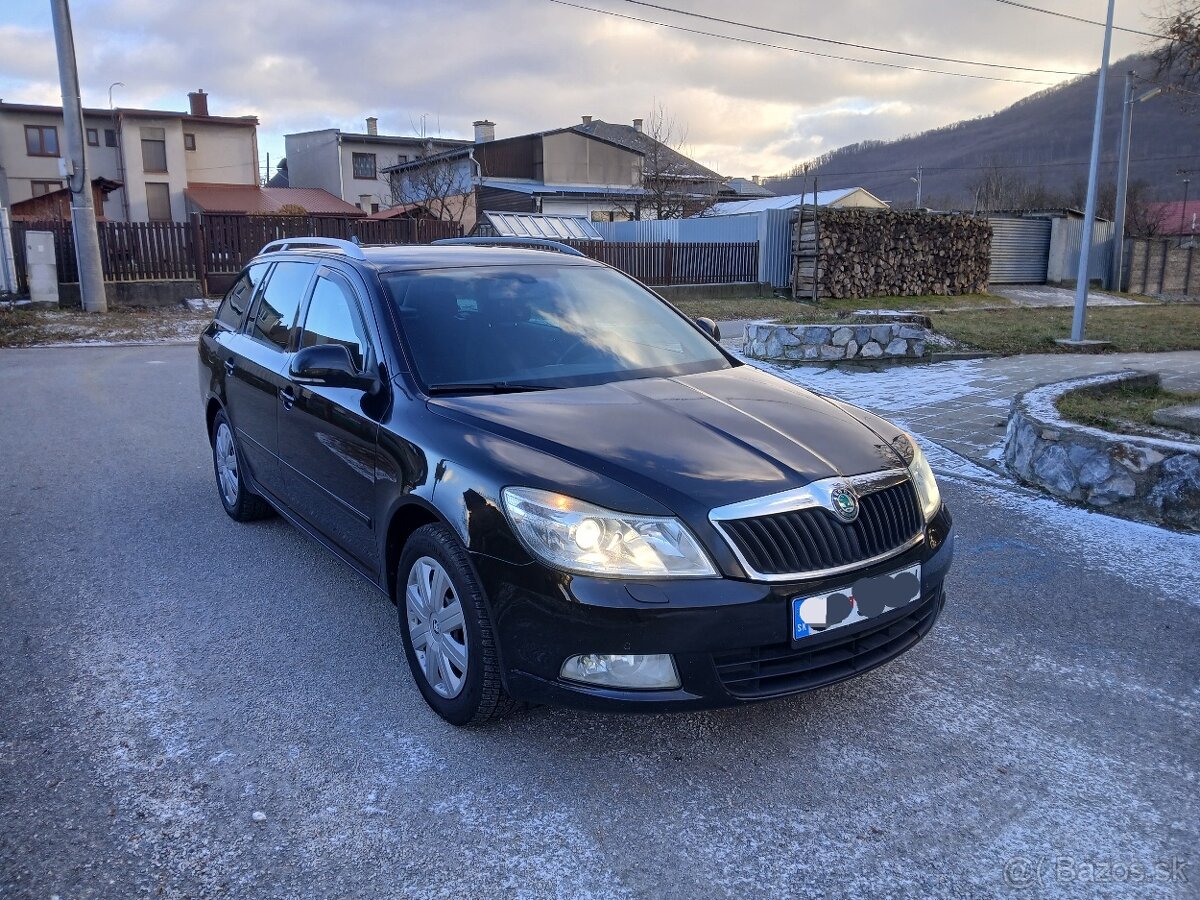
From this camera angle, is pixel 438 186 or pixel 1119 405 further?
pixel 438 186

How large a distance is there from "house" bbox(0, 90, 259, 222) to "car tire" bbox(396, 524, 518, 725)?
1950 inches

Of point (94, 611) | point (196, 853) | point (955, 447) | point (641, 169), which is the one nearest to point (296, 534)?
point (94, 611)

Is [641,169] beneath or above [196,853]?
above

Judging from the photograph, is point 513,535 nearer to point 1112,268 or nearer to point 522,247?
point 522,247

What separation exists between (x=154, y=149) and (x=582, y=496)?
171 feet

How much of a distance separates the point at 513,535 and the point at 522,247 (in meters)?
2.59

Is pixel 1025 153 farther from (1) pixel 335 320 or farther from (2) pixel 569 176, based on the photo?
(1) pixel 335 320

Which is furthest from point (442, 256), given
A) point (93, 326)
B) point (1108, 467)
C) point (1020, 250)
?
point (1020, 250)

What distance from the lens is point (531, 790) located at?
2773 millimetres

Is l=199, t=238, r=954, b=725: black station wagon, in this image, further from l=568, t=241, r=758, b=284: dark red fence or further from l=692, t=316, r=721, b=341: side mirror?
l=568, t=241, r=758, b=284: dark red fence

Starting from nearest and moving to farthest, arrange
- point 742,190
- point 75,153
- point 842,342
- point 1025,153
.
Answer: point 842,342, point 75,153, point 742,190, point 1025,153

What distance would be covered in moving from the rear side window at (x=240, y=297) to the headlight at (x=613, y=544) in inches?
130

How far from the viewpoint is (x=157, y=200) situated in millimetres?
46875

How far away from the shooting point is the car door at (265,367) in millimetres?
4512
